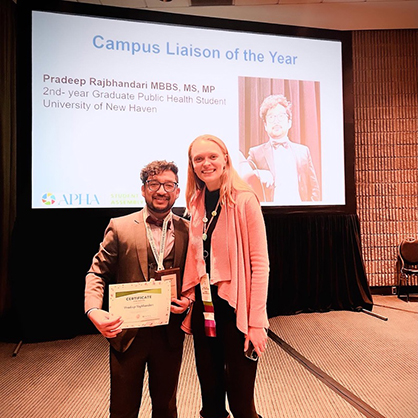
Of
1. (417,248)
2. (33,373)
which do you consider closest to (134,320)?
(33,373)

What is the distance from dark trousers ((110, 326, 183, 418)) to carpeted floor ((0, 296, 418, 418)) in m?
0.73

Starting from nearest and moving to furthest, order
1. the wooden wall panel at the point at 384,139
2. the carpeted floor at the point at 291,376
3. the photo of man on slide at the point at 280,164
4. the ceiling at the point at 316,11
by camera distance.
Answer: the carpeted floor at the point at 291,376
the photo of man on slide at the point at 280,164
the ceiling at the point at 316,11
the wooden wall panel at the point at 384,139

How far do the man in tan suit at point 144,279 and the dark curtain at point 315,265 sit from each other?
93.0 inches

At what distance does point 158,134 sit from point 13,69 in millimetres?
2157

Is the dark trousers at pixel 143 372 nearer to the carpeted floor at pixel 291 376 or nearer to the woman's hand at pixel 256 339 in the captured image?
the woman's hand at pixel 256 339

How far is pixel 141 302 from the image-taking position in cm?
131

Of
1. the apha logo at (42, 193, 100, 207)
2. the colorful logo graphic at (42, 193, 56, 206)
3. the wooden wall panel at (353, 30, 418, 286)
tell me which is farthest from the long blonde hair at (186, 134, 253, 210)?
the wooden wall panel at (353, 30, 418, 286)

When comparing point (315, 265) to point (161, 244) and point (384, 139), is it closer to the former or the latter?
point (384, 139)

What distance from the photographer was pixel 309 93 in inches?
117

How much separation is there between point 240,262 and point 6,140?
128 inches

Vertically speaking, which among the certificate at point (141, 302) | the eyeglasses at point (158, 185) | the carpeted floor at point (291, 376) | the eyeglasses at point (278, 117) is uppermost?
the eyeglasses at point (278, 117)

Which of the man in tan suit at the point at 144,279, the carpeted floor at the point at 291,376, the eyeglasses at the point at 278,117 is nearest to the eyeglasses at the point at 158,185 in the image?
the man in tan suit at the point at 144,279

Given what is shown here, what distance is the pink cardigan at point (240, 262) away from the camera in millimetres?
1302

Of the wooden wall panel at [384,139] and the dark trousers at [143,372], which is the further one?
the wooden wall panel at [384,139]
